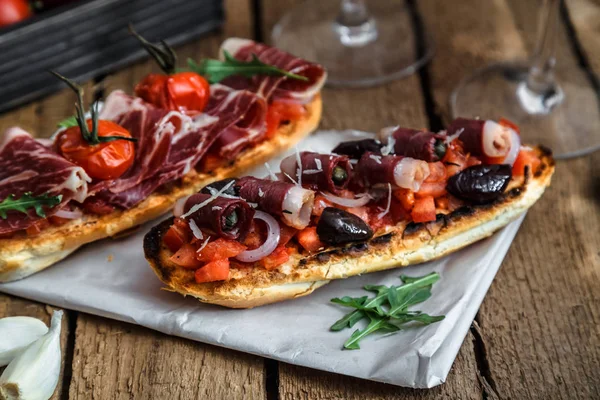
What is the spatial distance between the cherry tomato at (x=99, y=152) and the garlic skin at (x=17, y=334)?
0.73 meters

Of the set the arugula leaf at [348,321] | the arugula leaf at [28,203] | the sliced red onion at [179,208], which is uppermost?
the arugula leaf at [28,203]

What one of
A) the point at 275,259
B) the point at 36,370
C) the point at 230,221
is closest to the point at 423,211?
the point at 275,259

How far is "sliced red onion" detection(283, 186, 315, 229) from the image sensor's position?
10.3 feet

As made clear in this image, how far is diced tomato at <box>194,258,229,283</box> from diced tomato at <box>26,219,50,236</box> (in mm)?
848

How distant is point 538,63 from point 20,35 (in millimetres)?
2996

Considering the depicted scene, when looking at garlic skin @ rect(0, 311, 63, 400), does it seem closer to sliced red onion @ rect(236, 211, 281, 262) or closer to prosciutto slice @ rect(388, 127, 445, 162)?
sliced red onion @ rect(236, 211, 281, 262)

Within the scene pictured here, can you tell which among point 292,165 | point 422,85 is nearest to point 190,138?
point 292,165

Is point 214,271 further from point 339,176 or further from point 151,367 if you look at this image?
point 339,176

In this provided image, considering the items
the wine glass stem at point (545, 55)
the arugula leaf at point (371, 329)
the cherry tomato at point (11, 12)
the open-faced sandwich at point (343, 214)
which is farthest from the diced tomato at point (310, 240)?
the cherry tomato at point (11, 12)

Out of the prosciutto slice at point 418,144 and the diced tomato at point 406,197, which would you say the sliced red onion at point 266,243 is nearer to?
the diced tomato at point 406,197

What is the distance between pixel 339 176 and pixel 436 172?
432 millimetres

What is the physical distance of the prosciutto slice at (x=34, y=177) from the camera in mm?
3424

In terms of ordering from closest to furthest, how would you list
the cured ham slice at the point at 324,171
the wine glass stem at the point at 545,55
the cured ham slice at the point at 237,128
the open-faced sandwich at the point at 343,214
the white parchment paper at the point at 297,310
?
the white parchment paper at the point at 297,310
the open-faced sandwich at the point at 343,214
the cured ham slice at the point at 324,171
the cured ham slice at the point at 237,128
the wine glass stem at the point at 545,55

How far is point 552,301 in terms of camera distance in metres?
3.44
